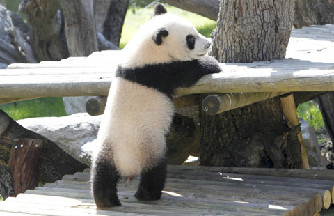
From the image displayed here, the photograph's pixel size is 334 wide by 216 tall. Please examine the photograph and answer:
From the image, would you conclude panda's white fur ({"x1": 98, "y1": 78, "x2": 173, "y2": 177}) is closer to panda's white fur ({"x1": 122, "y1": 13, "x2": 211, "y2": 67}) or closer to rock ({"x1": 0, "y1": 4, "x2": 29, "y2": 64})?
panda's white fur ({"x1": 122, "y1": 13, "x2": 211, "y2": 67})

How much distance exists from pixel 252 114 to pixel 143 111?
144cm

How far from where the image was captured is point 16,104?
30.7 feet

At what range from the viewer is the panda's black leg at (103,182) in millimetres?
3273

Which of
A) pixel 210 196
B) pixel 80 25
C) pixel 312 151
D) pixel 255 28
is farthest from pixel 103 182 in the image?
pixel 80 25

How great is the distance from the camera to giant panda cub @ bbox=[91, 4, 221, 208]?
10.8 feet

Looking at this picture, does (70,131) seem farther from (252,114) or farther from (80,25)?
(80,25)

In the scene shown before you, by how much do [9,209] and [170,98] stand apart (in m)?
1.16

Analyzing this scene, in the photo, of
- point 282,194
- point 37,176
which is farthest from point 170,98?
point 37,176

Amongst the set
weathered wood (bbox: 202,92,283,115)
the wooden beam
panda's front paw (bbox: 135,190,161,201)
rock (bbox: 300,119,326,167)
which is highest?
the wooden beam

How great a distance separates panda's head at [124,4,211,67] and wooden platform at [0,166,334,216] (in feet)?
2.82

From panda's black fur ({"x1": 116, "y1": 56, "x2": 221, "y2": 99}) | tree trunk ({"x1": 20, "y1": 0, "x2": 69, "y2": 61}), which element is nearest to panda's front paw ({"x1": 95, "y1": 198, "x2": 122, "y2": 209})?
panda's black fur ({"x1": 116, "y1": 56, "x2": 221, "y2": 99})

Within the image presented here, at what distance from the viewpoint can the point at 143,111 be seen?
10.8 feet

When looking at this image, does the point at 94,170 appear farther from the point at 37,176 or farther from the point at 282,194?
the point at 37,176

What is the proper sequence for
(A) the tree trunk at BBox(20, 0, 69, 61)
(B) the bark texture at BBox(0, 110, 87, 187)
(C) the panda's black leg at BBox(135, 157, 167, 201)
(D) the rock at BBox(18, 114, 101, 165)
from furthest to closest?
(A) the tree trunk at BBox(20, 0, 69, 61)
(D) the rock at BBox(18, 114, 101, 165)
(B) the bark texture at BBox(0, 110, 87, 187)
(C) the panda's black leg at BBox(135, 157, 167, 201)
